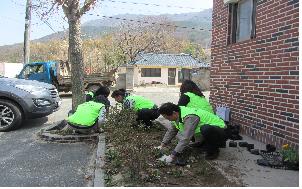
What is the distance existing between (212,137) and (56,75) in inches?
605

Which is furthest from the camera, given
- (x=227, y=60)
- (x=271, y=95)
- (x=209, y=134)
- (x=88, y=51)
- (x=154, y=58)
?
(x=88, y=51)

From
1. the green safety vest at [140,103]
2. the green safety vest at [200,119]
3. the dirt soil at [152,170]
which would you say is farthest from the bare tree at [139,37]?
the dirt soil at [152,170]

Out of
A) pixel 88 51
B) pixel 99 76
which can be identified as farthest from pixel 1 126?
pixel 88 51

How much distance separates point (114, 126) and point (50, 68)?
1302 cm

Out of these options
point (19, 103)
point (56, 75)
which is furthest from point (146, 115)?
point (56, 75)

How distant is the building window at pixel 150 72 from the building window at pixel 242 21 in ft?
107

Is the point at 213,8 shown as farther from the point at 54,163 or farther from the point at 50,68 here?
the point at 50,68

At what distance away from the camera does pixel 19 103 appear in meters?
9.02

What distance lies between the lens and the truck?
19188 millimetres

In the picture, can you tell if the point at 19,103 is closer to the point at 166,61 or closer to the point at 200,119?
the point at 200,119

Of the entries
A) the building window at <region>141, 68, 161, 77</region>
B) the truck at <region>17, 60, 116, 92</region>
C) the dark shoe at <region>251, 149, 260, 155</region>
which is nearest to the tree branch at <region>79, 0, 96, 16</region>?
the dark shoe at <region>251, 149, 260, 155</region>

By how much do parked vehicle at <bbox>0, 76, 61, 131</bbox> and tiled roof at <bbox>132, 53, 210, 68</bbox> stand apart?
101 ft

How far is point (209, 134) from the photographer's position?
550 cm

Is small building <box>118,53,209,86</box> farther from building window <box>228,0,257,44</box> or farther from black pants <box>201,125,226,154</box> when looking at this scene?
black pants <box>201,125,226,154</box>
